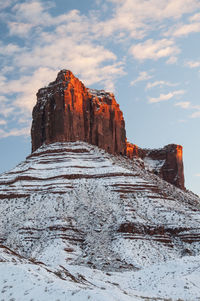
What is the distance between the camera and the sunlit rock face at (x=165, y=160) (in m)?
142

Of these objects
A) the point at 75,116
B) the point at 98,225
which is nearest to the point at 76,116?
the point at 75,116

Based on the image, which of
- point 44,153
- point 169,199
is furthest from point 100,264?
point 44,153

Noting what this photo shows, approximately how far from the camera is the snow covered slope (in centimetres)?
4244

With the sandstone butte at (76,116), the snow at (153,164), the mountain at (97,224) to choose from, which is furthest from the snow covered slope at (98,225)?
the snow at (153,164)

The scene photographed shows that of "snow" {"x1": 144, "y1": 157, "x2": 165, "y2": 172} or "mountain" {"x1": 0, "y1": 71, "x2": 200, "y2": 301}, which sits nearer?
"mountain" {"x1": 0, "y1": 71, "x2": 200, "y2": 301}

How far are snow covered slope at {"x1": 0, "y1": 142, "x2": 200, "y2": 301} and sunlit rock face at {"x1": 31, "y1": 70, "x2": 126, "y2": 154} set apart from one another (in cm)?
1075

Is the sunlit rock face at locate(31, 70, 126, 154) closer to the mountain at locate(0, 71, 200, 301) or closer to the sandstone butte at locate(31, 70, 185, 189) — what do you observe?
the sandstone butte at locate(31, 70, 185, 189)

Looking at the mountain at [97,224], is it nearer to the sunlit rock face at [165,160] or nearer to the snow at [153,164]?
the sunlit rock face at [165,160]

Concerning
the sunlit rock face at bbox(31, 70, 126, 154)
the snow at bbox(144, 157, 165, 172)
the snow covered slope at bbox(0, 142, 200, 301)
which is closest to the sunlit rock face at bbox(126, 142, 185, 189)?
the snow at bbox(144, 157, 165, 172)

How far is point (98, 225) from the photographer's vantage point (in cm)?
6444

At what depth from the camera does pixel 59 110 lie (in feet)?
322

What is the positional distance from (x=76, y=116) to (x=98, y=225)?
135 ft

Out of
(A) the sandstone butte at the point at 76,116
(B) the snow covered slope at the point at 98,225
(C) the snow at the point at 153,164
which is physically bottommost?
(B) the snow covered slope at the point at 98,225

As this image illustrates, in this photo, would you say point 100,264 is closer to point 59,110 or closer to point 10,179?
point 10,179
